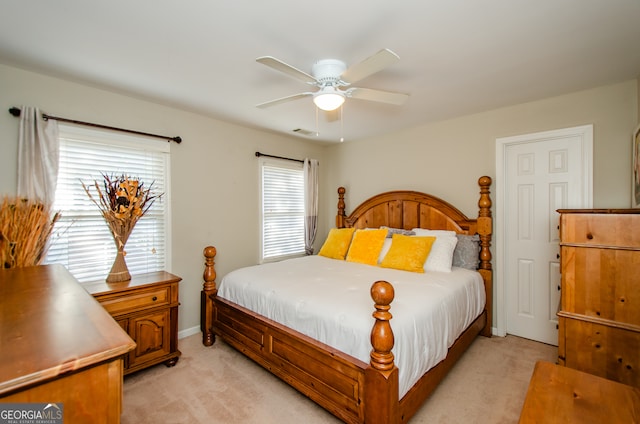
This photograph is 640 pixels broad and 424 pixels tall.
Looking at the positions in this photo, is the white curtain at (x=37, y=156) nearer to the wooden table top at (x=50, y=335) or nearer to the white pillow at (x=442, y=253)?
the wooden table top at (x=50, y=335)

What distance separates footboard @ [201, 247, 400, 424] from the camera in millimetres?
1562

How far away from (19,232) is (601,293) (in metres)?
3.79

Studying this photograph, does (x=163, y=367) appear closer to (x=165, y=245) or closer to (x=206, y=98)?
(x=165, y=245)

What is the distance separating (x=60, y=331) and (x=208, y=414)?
61.3 inches

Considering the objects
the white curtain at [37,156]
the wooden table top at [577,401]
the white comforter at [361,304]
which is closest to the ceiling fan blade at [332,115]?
the white comforter at [361,304]

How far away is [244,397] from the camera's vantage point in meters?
2.12

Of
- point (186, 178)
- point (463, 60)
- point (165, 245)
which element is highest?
point (463, 60)

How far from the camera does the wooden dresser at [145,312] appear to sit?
2.26 meters

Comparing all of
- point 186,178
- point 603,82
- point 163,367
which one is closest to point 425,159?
point 603,82

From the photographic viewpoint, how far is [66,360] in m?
0.65

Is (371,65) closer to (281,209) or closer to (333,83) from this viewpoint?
(333,83)

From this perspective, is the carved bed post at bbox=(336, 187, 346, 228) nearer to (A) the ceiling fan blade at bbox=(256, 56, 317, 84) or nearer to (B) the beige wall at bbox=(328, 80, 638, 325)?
(B) the beige wall at bbox=(328, 80, 638, 325)

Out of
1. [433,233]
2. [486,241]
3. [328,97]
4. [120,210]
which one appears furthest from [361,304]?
[120,210]

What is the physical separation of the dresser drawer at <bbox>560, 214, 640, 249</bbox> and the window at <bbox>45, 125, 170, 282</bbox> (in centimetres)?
351
